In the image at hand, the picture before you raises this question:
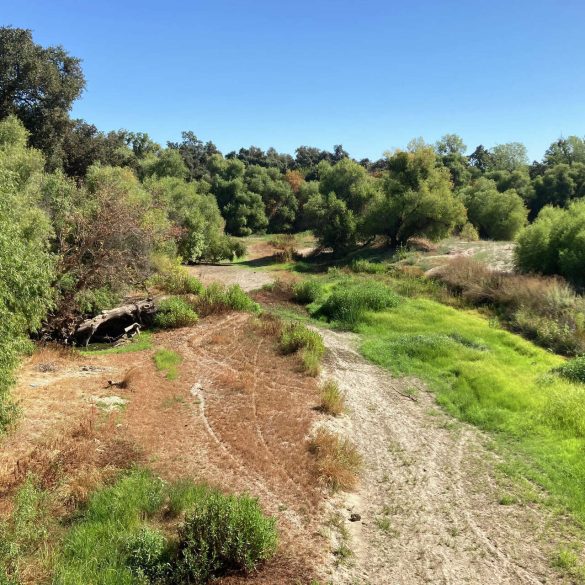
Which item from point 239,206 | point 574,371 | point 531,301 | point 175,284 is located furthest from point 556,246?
point 239,206

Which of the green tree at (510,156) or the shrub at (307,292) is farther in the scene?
the green tree at (510,156)

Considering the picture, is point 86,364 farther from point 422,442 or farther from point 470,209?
point 470,209

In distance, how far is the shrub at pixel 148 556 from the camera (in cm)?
607

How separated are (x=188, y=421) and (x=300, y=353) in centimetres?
539

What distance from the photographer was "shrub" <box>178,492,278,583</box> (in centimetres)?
613

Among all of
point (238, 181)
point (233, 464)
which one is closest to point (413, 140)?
point (238, 181)

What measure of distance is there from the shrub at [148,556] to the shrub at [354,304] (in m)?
14.7

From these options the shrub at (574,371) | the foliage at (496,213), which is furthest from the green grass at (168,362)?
the foliage at (496,213)

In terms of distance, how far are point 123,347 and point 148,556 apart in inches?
426

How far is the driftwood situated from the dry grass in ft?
32.8

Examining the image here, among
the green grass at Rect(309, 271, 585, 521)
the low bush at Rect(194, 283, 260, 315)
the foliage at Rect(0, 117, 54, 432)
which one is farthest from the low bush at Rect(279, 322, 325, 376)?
the foliage at Rect(0, 117, 54, 432)

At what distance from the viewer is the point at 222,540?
633 centimetres

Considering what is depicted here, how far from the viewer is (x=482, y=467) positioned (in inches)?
379

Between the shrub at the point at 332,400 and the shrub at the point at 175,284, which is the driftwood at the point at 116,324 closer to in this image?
the shrub at the point at 175,284
